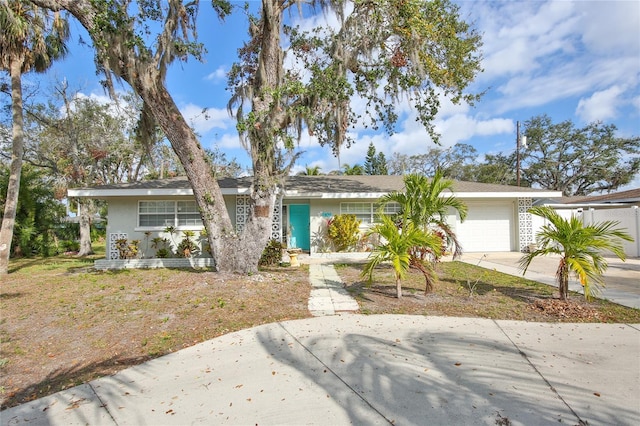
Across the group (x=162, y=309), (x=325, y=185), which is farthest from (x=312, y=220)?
(x=162, y=309)

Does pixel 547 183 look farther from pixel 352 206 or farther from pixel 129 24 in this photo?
pixel 129 24

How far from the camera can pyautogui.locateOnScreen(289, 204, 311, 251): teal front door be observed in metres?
13.6

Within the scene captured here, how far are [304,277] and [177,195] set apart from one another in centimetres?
608

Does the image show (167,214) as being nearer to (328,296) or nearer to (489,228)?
(328,296)

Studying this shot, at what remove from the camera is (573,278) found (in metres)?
7.85

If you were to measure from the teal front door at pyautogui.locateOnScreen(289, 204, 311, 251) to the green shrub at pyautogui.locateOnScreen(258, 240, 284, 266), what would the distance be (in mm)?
2441

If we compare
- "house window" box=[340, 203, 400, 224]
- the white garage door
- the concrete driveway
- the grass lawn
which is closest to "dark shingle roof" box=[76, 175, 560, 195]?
"house window" box=[340, 203, 400, 224]

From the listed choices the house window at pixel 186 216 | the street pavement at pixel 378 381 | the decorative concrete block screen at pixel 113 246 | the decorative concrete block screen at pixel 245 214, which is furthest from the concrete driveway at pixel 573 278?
the decorative concrete block screen at pixel 113 246

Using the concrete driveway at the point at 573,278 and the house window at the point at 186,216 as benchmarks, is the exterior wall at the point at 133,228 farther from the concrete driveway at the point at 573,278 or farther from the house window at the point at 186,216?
the concrete driveway at the point at 573,278

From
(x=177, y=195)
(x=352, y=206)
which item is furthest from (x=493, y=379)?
(x=177, y=195)

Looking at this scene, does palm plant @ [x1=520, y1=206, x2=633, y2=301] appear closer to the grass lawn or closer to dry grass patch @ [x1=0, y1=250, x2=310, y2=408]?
the grass lawn

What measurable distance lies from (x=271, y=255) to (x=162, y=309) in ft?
17.2

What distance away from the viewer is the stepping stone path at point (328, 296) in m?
5.63

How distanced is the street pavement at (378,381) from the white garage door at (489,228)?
31.6 feet
